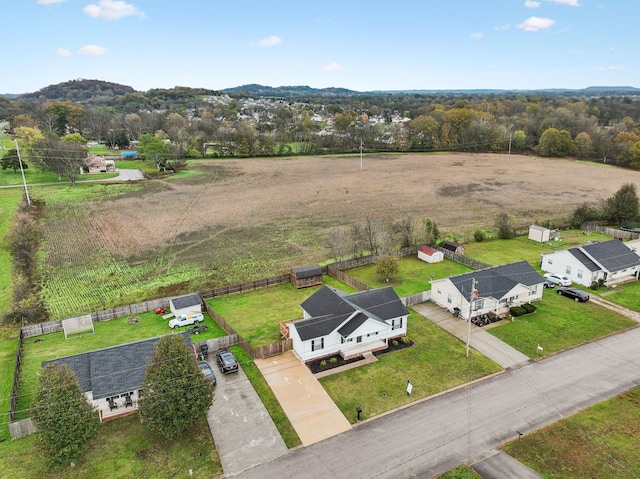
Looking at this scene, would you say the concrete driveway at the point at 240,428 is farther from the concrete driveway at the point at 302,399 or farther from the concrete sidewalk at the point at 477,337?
the concrete sidewalk at the point at 477,337

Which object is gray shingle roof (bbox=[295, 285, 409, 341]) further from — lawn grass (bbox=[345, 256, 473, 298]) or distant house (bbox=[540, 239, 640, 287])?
distant house (bbox=[540, 239, 640, 287])

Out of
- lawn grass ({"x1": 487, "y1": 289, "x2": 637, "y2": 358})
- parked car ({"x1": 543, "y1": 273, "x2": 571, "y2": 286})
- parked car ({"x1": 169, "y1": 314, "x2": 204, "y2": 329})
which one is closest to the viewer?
lawn grass ({"x1": 487, "y1": 289, "x2": 637, "y2": 358})

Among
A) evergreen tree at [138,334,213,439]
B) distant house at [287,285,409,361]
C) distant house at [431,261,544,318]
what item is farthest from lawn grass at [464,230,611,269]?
evergreen tree at [138,334,213,439]

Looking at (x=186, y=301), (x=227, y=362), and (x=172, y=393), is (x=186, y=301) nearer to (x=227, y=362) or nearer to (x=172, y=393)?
(x=227, y=362)

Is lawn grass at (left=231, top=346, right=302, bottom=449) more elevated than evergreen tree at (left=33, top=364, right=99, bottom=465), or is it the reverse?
evergreen tree at (left=33, top=364, right=99, bottom=465)

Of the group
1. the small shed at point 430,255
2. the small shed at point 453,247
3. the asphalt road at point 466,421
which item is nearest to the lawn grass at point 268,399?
the asphalt road at point 466,421

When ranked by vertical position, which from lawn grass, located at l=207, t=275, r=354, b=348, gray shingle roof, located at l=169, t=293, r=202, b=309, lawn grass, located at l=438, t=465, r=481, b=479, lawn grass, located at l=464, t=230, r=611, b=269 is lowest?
lawn grass, located at l=438, t=465, r=481, b=479

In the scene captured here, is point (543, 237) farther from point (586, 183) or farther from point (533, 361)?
point (586, 183)
